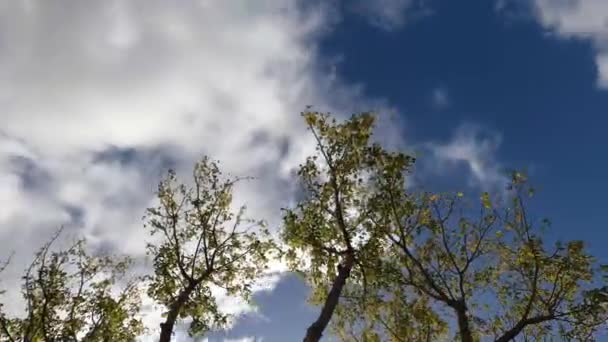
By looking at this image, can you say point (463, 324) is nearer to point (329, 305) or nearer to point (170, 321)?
point (329, 305)

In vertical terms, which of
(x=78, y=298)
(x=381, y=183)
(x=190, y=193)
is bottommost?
(x=78, y=298)

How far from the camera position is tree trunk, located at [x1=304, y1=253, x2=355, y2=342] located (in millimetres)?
21500

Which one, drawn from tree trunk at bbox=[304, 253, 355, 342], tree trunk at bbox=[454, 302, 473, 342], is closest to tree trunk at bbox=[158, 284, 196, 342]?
tree trunk at bbox=[304, 253, 355, 342]

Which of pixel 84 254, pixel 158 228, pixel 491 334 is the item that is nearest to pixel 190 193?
pixel 158 228

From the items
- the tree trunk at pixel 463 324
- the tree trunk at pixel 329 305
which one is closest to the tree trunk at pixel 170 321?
the tree trunk at pixel 329 305

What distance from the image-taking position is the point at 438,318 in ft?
101

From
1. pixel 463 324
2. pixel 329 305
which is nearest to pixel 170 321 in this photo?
pixel 329 305

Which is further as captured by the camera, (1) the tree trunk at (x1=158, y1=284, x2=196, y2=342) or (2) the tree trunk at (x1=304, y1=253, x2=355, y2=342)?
(1) the tree trunk at (x1=158, y1=284, x2=196, y2=342)

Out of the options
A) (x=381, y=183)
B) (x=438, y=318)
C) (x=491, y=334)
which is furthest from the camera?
(x=438, y=318)

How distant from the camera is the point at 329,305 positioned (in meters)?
23.0

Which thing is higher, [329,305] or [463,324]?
[329,305]

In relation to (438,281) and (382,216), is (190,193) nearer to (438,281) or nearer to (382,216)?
(382,216)

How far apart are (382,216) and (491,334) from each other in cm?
985

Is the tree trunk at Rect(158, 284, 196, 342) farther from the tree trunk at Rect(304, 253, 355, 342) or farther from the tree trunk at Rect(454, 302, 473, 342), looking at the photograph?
the tree trunk at Rect(454, 302, 473, 342)
